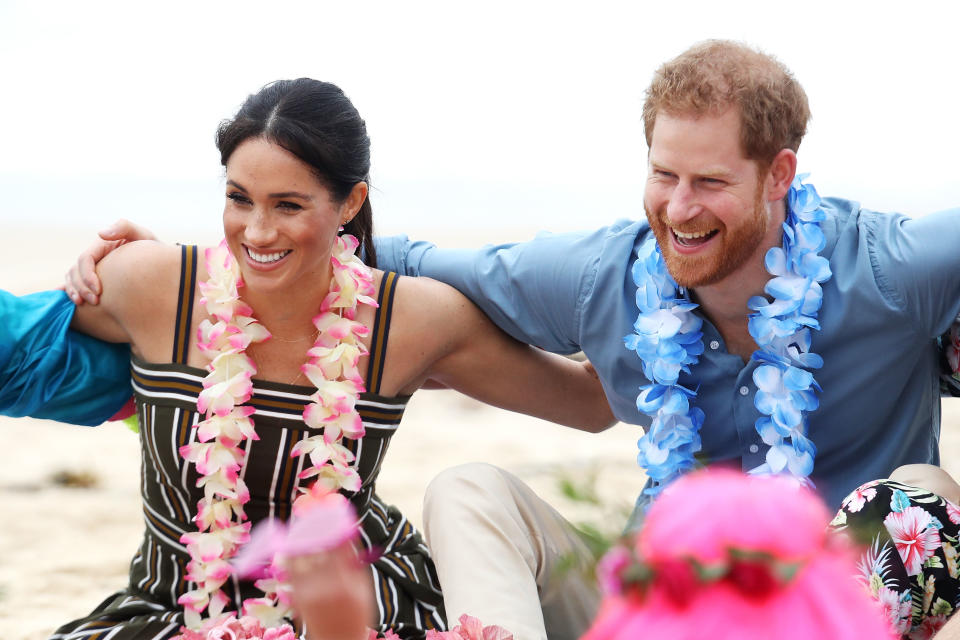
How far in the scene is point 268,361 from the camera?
3002 millimetres

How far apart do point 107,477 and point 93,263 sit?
3288 mm

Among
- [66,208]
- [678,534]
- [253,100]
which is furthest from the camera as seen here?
[66,208]

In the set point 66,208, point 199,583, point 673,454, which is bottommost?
point 66,208

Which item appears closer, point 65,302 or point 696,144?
point 696,144

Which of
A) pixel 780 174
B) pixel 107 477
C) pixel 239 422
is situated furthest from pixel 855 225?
pixel 107 477

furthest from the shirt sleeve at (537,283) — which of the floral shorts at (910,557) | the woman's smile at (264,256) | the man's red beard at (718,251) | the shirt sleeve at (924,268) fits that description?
the floral shorts at (910,557)

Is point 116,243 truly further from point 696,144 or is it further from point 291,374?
point 696,144

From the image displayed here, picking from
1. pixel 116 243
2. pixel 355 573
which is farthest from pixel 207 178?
pixel 355 573

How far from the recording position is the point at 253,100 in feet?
9.59

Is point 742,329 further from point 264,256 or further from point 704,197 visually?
point 264,256

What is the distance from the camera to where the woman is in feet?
9.30

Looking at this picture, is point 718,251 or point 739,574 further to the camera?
point 718,251

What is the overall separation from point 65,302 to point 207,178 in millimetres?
23542

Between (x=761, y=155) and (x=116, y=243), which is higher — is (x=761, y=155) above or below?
above
